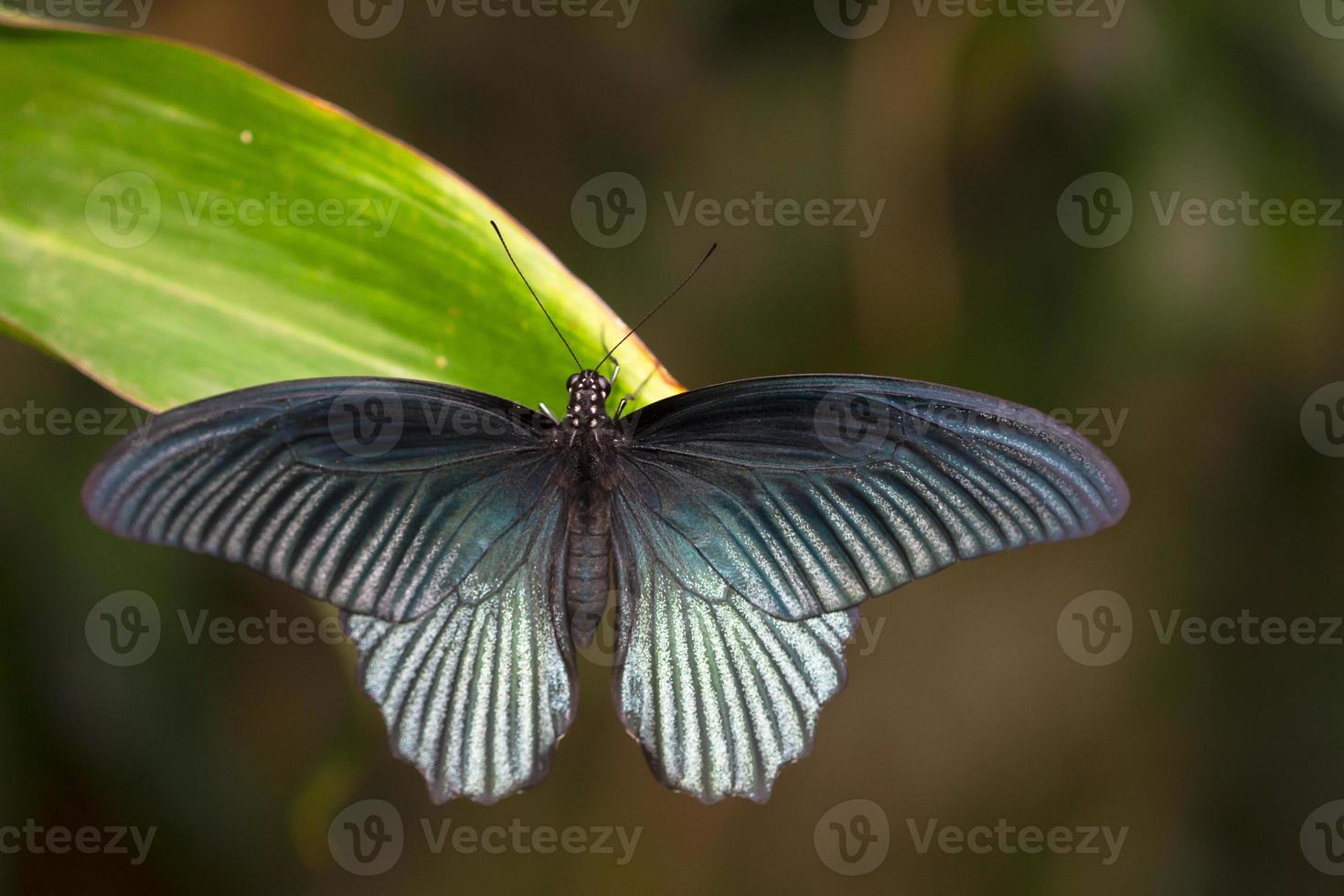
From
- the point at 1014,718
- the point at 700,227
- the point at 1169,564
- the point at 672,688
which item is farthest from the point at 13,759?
the point at 1169,564

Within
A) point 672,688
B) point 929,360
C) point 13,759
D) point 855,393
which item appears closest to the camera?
point 855,393

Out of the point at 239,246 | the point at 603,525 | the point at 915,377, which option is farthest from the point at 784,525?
the point at 915,377

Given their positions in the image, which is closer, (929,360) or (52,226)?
(52,226)

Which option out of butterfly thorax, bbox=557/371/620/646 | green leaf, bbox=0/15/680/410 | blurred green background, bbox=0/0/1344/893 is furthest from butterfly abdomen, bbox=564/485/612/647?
blurred green background, bbox=0/0/1344/893

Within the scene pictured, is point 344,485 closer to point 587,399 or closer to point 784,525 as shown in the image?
point 587,399

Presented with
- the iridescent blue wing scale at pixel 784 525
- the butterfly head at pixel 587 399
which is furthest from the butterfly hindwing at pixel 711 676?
the butterfly head at pixel 587 399

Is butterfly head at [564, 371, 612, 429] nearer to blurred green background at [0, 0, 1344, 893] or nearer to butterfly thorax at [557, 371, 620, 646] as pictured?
butterfly thorax at [557, 371, 620, 646]

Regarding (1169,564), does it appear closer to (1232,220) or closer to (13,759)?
(1232,220)
